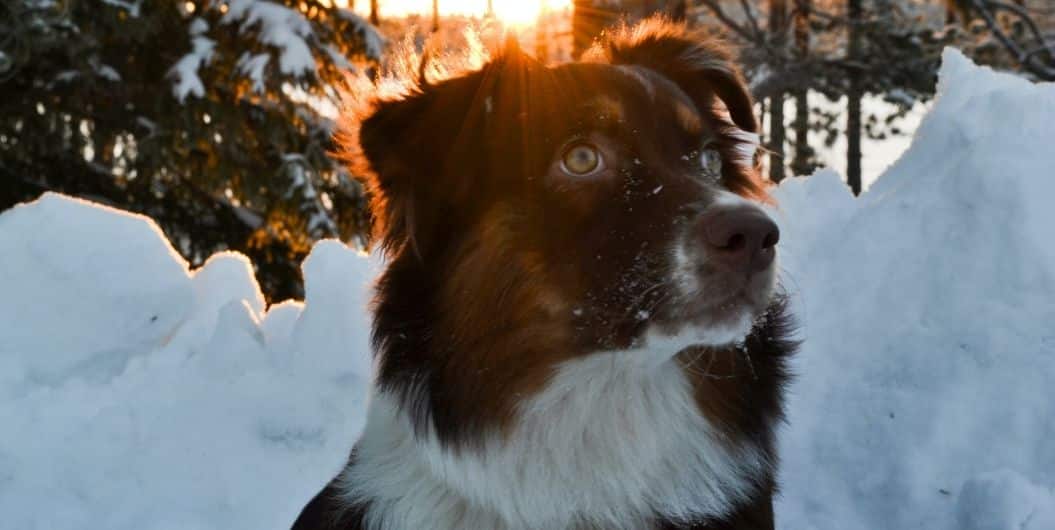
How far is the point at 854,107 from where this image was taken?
17.3 m

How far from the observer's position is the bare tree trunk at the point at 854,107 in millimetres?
16516

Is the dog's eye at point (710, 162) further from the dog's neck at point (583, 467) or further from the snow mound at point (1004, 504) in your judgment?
the snow mound at point (1004, 504)

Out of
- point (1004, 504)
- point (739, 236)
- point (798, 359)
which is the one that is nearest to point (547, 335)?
point (739, 236)

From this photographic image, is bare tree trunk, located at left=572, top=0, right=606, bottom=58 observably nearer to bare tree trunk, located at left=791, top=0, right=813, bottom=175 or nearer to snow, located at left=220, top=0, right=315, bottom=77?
snow, located at left=220, top=0, right=315, bottom=77

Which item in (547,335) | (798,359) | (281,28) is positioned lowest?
(281,28)

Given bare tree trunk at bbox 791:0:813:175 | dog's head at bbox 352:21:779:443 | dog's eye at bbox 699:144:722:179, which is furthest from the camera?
bare tree trunk at bbox 791:0:813:175

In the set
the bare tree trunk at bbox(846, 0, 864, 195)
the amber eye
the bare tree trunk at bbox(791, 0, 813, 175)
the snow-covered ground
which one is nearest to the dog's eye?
the amber eye

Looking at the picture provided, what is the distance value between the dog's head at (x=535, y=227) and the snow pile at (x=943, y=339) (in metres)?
1.64

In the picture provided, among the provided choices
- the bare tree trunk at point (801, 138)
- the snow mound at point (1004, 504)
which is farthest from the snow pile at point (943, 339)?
the bare tree trunk at point (801, 138)

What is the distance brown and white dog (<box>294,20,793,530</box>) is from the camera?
280cm

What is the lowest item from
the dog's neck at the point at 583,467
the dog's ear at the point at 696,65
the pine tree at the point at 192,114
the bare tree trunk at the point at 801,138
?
the bare tree trunk at the point at 801,138

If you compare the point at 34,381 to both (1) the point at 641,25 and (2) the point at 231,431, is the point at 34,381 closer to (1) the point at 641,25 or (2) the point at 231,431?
(2) the point at 231,431

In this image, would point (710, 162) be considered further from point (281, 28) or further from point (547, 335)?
point (281, 28)

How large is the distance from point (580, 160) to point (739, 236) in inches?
22.2
